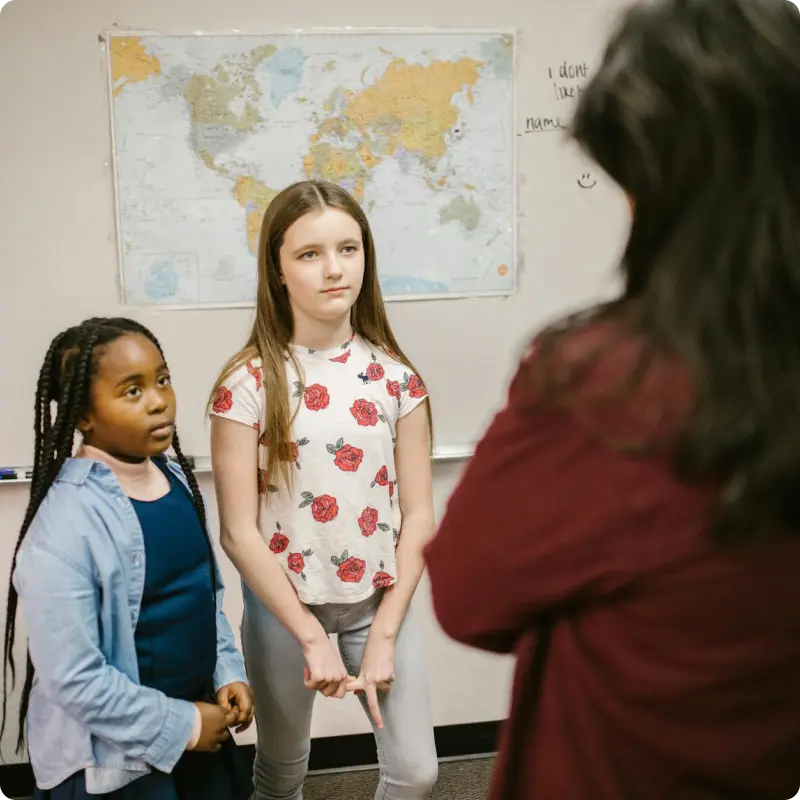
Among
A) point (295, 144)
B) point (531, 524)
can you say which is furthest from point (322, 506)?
point (295, 144)

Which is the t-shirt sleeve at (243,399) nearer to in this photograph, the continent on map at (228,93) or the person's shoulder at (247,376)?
the person's shoulder at (247,376)

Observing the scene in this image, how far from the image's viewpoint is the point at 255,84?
2113 mm

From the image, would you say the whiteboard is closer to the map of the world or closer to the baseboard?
the map of the world

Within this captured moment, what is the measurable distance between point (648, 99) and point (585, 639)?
435 millimetres

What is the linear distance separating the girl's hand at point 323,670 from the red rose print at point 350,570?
0.35ft

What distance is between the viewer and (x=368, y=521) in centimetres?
151

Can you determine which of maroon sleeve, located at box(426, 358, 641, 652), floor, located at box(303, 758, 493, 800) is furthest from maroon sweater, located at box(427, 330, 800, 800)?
→ floor, located at box(303, 758, 493, 800)

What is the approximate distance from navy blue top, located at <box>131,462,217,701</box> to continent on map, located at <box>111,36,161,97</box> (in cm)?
120

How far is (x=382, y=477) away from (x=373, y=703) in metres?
0.40

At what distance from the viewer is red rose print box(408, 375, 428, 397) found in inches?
62.4

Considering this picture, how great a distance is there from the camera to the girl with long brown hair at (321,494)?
1.47 meters

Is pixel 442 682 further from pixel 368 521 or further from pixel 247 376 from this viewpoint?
pixel 247 376

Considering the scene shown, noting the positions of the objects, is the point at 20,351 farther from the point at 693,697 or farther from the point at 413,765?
the point at 693,697

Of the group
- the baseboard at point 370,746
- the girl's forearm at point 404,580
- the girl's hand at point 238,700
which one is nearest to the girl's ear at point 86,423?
the girl's hand at point 238,700
